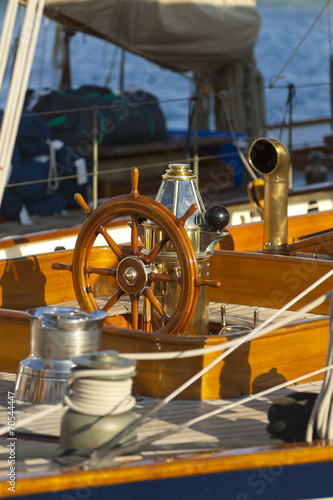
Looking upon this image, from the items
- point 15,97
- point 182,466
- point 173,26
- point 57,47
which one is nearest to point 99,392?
point 182,466

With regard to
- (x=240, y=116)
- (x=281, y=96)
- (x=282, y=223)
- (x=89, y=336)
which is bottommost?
(x=89, y=336)

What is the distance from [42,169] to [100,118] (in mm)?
790

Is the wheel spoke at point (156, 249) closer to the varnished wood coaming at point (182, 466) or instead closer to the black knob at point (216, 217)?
the black knob at point (216, 217)

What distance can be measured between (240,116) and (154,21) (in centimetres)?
115

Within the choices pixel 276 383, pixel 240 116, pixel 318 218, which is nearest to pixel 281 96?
pixel 240 116

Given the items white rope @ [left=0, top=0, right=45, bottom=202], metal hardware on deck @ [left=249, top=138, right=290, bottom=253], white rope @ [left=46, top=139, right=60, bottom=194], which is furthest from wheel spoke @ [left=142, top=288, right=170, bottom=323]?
white rope @ [left=46, top=139, right=60, bottom=194]

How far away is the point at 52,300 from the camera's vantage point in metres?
3.34

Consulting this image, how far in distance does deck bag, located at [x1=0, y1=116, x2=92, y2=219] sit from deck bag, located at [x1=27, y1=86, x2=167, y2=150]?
0.34 meters

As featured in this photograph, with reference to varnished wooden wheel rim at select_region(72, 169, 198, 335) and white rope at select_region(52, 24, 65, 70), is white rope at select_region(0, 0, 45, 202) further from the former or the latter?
white rope at select_region(52, 24, 65, 70)

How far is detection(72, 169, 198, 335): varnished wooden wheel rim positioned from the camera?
264 cm

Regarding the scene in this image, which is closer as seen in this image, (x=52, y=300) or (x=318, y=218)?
(x=52, y=300)

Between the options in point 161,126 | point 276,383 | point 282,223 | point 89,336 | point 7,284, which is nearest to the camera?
point 89,336

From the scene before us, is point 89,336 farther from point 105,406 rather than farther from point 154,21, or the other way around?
point 154,21

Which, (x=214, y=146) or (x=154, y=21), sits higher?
(x=154, y=21)
